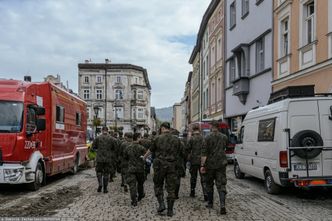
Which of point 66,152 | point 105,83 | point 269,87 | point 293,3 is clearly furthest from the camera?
point 105,83

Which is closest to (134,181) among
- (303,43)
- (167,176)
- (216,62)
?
(167,176)

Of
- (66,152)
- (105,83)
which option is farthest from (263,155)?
(105,83)

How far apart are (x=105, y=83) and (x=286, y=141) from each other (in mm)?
82913

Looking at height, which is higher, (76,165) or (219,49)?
(219,49)

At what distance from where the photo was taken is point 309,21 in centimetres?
1830

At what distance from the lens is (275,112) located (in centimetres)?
1174

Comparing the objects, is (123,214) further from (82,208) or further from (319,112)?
(319,112)

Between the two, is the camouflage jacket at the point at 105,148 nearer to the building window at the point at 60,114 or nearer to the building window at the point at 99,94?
the building window at the point at 60,114

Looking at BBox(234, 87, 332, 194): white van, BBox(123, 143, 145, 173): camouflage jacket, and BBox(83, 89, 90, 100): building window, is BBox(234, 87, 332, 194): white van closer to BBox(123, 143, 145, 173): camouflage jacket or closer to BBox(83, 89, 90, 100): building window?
BBox(123, 143, 145, 173): camouflage jacket

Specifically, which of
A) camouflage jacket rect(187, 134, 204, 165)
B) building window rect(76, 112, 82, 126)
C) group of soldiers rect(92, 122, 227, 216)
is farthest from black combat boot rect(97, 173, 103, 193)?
building window rect(76, 112, 82, 126)

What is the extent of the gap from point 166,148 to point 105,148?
3.84 meters

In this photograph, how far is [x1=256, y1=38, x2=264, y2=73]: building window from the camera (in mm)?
24578

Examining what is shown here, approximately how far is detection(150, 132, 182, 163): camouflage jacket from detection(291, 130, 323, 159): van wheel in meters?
3.28

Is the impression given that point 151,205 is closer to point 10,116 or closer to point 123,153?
point 123,153
